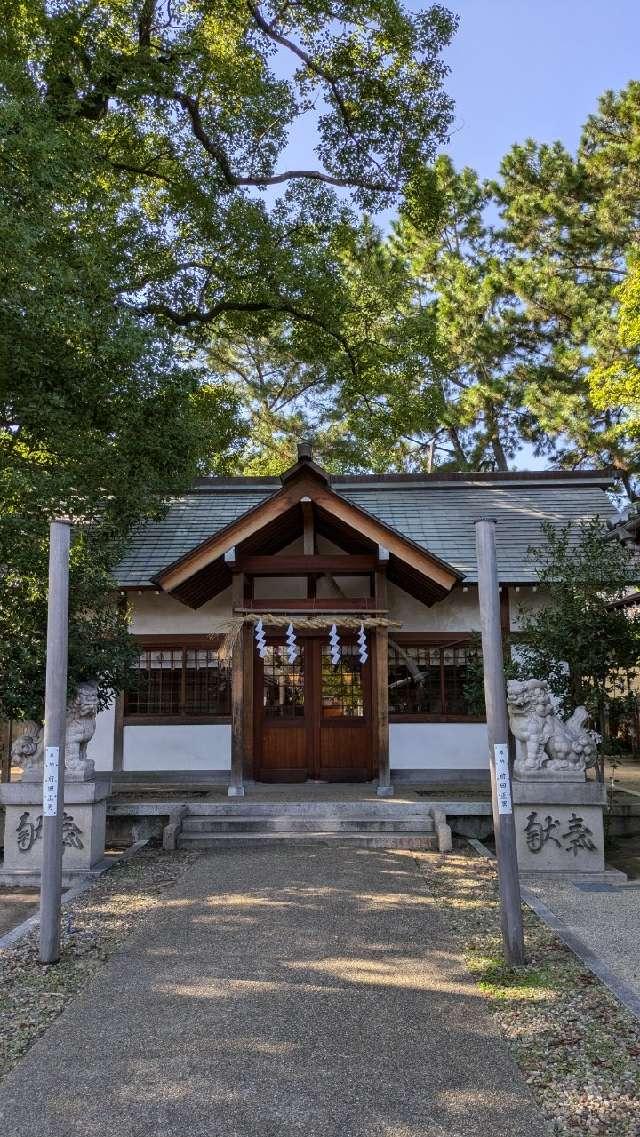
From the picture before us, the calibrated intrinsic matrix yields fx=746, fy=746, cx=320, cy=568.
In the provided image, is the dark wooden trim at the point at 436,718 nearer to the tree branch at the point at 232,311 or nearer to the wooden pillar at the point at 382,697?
the wooden pillar at the point at 382,697

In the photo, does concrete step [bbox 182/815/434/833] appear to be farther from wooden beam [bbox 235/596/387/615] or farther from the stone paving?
wooden beam [bbox 235/596/387/615]

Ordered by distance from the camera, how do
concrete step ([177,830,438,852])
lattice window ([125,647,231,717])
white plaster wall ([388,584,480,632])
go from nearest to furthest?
concrete step ([177,830,438,852]), lattice window ([125,647,231,717]), white plaster wall ([388,584,480,632])

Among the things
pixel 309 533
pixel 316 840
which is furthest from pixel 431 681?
pixel 316 840

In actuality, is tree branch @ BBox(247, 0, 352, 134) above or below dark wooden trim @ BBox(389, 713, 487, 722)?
above

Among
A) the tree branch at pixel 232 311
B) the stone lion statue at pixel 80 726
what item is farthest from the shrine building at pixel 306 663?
the tree branch at pixel 232 311

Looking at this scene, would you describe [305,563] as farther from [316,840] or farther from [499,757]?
[499,757]

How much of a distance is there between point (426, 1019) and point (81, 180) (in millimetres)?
11923

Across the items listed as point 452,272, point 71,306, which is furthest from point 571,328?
point 71,306

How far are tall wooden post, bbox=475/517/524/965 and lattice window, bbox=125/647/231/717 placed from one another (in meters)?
7.44

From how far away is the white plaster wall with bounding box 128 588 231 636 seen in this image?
12.7 metres

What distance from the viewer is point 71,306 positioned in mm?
9188

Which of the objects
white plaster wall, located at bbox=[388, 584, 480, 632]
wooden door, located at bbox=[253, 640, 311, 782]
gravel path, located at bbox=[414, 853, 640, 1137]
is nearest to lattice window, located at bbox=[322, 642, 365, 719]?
wooden door, located at bbox=[253, 640, 311, 782]

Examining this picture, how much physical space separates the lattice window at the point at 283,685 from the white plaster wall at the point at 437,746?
1618 millimetres

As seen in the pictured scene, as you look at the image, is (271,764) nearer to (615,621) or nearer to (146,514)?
(146,514)
